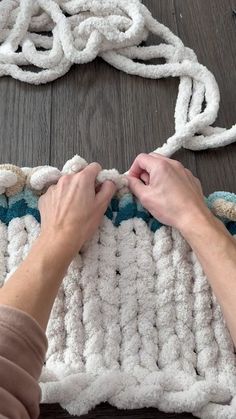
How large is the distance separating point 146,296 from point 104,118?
0.34 meters

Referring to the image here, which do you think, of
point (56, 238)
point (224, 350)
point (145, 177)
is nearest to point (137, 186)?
point (145, 177)

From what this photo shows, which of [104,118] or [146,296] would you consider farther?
[104,118]

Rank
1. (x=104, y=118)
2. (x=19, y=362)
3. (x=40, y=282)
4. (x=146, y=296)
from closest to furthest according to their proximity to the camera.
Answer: (x=19, y=362), (x=40, y=282), (x=146, y=296), (x=104, y=118)

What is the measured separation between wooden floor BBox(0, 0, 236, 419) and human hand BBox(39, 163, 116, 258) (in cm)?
10

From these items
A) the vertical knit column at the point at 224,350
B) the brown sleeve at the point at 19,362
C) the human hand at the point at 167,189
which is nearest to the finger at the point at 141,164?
the human hand at the point at 167,189

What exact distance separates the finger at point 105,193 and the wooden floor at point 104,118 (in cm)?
9

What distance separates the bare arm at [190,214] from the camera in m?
0.73

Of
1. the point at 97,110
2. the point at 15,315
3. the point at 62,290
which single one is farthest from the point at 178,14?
the point at 15,315

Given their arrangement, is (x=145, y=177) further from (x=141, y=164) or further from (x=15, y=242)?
(x=15, y=242)

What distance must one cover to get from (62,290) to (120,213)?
16cm

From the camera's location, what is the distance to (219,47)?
105 cm

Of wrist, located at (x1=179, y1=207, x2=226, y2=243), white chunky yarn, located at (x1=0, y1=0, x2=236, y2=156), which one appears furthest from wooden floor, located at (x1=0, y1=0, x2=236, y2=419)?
wrist, located at (x1=179, y1=207, x2=226, y2=243)

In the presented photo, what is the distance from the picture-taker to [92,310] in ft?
2.51

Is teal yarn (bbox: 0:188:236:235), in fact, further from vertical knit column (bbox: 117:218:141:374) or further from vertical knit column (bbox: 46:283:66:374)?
vertical knit column (bbox: 46:283:66:374)
